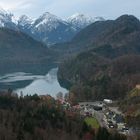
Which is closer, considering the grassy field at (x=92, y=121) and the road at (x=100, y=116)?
the grassy field at (x=92, y=121)

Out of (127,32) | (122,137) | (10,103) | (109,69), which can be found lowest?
(122,137)

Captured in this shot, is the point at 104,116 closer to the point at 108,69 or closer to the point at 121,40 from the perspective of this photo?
the point at 108,69

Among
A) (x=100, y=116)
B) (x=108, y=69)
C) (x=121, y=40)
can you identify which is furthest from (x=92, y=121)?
(x=121, y=40)

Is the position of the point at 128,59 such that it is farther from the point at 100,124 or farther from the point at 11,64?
the point at 11,64

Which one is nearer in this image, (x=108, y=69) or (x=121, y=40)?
(x=108, y=69)

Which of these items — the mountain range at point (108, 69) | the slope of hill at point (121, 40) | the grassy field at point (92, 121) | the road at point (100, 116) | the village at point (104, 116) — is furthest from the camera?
the slope of hill at point (121, 40)

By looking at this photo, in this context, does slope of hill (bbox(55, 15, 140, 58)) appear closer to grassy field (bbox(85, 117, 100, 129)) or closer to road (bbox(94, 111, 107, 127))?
road (bbox(94, 111, 107, 127))

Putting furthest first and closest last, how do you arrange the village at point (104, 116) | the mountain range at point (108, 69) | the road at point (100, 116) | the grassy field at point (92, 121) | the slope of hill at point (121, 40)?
the slope of hill at point (121, 40)
the mountain range at point (108, 69)
the road at point (100, 116)
the grassy field at point (92, 121)
the village at point (104, 116)

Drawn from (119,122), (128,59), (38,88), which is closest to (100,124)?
(119,122)

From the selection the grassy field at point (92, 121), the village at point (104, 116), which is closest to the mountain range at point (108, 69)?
the village at point (104, 116)

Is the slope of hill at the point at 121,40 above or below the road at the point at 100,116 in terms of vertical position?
above

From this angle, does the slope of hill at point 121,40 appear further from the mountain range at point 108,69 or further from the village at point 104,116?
the village at point 104,116
